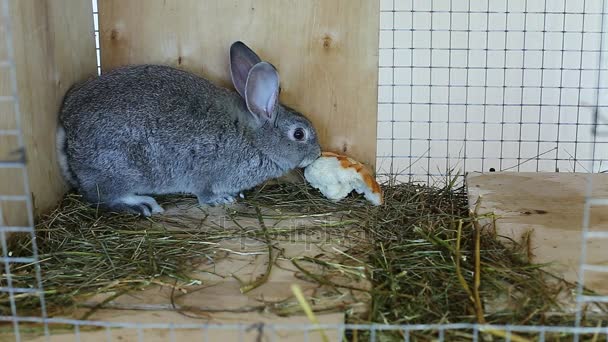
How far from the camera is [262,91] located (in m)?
3.38

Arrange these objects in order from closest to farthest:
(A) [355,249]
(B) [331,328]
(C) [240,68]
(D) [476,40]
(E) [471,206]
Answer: (B) [331,328] < (A) [355,249] < (E) [471,206] < (C) [240,68] < (D) [476,40]

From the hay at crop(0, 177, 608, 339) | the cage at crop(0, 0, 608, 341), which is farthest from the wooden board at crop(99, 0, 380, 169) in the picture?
the hay at crop(0, 177, 608, 339)

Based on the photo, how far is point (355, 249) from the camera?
2730 mm

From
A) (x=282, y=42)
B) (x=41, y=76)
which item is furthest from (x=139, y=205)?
(x=282, y=42)

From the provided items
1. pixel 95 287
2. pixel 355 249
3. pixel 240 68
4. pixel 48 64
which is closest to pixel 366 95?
pixel 240 68

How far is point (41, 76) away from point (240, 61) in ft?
2.93

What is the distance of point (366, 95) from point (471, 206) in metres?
0.80

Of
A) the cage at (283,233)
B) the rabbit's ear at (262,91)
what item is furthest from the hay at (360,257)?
the rabbit's ear at (262,91)

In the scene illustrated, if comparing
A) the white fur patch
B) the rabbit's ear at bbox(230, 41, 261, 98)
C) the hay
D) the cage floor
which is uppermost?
the rabbit's ear at bbox(230, 41, 261, 98)

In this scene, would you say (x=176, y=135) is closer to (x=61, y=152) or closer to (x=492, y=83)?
(x=61, y=152)

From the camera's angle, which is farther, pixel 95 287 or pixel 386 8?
pixel 386 8

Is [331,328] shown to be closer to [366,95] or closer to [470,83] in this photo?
[366,95]

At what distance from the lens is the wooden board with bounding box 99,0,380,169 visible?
11.5ft

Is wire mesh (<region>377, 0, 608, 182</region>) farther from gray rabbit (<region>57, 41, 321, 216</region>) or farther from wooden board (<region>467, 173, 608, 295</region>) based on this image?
gray rabbit (<region>57, 41, 321, 216</region>)
